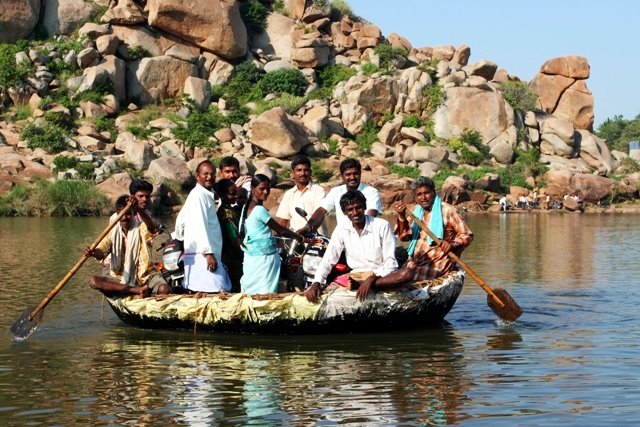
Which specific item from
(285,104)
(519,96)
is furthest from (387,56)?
(519,96)

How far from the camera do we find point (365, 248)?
977cm

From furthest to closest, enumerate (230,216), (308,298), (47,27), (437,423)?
1. (47,27)
2. (230,216)
3. (308,298)
4. (437,423)

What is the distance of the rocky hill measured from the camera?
35875 millimetres

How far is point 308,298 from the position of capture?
9805 mm

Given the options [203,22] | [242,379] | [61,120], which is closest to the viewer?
[242,379]

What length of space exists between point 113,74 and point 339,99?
9.02 meters

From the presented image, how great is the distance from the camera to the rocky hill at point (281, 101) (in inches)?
1412

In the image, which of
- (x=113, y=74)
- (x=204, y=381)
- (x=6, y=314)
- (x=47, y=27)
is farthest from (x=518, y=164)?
(x=204, y=381)

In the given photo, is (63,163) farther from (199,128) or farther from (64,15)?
(64,15)

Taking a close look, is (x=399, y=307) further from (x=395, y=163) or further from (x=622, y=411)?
(x=395, y=163)

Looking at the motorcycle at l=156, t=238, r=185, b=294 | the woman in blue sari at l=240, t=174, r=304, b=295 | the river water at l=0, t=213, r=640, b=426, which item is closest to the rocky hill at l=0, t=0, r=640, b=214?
the river water at l=0, t=213, r=640, b=426

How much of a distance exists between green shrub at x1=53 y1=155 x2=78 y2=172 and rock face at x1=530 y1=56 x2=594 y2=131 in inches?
861

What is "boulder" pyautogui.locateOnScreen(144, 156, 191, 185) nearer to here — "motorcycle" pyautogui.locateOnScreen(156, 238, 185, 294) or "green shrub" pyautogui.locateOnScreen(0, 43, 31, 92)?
"green shrub" pyautogui.locateOnScreen(0, 43, 31, 92)

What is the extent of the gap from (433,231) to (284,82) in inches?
1219
